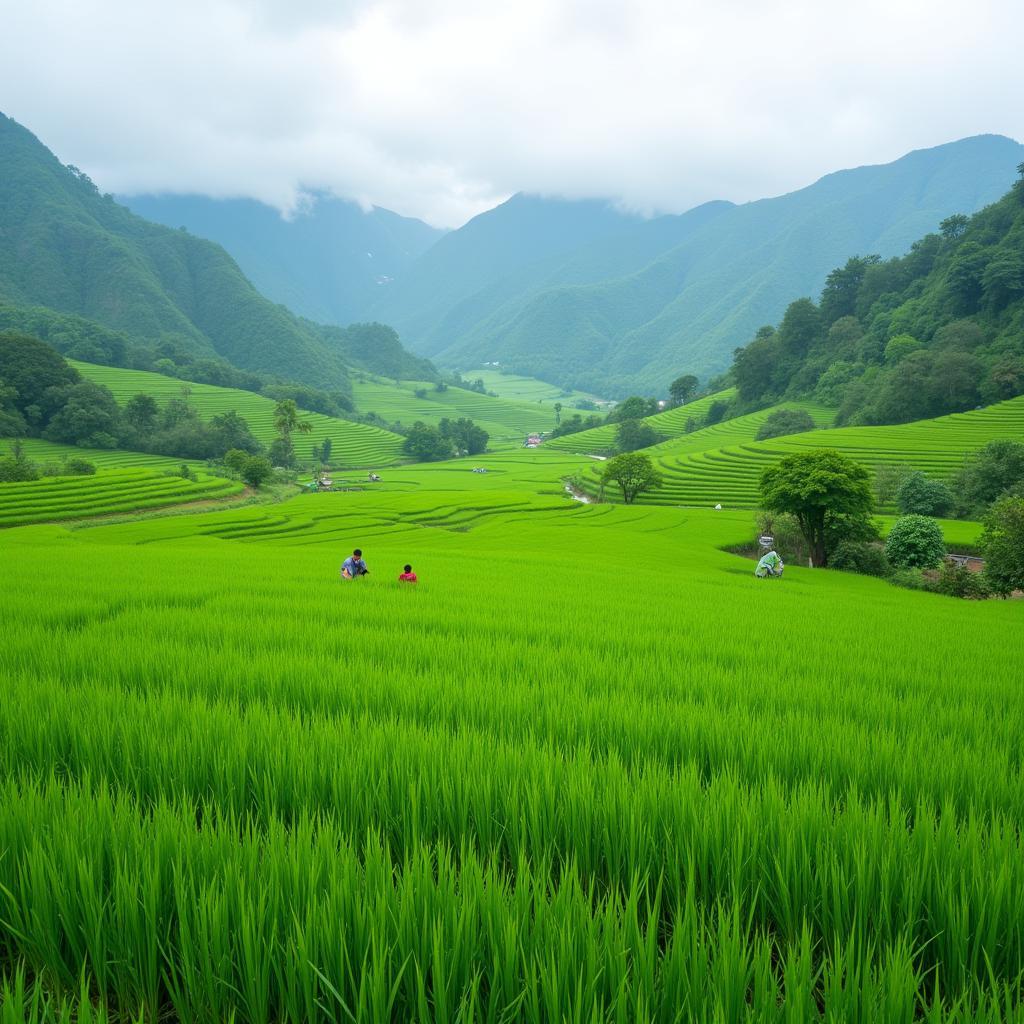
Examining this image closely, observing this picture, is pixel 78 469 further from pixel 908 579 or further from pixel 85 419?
pixel 908 579

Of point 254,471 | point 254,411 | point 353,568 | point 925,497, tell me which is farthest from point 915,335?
point 254,411

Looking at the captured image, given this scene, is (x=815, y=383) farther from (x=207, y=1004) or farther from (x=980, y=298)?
(x=207, y=1004)

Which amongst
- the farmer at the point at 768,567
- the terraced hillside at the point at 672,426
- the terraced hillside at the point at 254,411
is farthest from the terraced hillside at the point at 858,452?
the terraced hillside at the point at 254,411

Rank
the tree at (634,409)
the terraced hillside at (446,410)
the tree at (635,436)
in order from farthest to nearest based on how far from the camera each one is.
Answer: the terraced hillside at (446,410)
the tree at (634,409)
the tree at (635,436)

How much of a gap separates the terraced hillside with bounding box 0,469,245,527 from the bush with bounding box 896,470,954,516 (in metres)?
53.9

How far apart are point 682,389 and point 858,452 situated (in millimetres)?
86879

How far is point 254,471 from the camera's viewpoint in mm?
60062

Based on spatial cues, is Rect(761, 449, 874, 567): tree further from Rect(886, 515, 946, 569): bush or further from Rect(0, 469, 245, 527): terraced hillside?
Rect(0, 469, 245, 527): terraced hillside

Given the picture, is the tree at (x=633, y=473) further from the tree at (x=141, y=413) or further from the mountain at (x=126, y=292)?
the mountain at (x=126, y=292)

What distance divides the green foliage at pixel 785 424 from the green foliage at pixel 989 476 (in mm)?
39732

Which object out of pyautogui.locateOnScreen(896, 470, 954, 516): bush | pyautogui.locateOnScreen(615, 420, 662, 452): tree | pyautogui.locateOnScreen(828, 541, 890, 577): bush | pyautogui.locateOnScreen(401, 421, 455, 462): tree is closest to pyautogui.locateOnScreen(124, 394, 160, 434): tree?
pyautogui.locateOnScreen(401, 421, 455, 462): tree

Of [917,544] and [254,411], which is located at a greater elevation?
[254,411]

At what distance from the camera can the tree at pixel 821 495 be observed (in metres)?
24.5

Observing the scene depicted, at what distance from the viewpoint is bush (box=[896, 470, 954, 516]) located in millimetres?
38406
